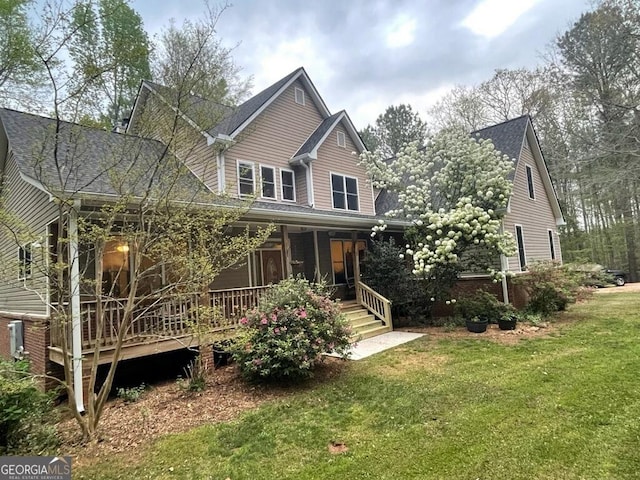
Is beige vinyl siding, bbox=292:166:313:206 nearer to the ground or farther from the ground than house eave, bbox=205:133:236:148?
nearer to the ground

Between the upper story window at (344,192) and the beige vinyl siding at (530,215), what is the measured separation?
5.35 m

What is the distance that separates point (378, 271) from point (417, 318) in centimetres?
184

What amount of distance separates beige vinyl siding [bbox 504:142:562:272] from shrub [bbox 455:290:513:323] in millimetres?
3047

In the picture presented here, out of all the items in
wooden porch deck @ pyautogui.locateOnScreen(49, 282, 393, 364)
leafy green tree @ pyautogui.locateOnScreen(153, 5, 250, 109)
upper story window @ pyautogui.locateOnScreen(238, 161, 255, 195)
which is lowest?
wooden porch deck @ pyautogui.locateOnScreen(49, 282, 393, 364)

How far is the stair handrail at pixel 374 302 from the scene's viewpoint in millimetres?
10633

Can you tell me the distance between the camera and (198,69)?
19.5 feet

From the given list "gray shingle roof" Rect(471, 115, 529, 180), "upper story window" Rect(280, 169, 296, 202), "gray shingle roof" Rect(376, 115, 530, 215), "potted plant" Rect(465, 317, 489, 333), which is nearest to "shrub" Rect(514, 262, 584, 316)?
"potted plant" Rect(465, 317, 489, 333)

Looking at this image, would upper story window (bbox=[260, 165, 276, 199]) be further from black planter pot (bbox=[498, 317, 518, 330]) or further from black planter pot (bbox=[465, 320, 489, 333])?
black planter pot (bbox=[498, 317, 518, 330])

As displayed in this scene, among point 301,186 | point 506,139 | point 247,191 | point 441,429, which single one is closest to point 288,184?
point 301,186

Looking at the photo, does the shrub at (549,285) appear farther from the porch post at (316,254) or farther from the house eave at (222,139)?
the house eave at (222,139)

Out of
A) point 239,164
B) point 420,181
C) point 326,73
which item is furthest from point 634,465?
point 326,73

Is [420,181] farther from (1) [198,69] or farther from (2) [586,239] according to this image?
(2) [586,239]

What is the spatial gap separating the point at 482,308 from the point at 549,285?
78.8 inches

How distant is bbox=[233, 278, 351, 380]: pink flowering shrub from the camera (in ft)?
19.7
